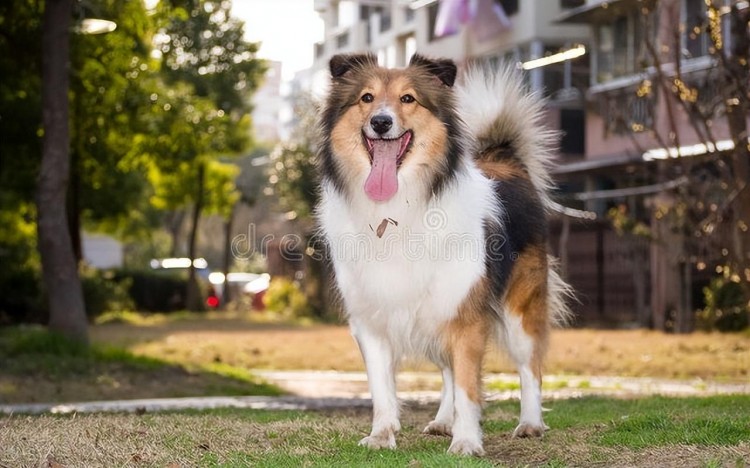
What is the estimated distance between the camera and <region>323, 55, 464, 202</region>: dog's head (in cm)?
619

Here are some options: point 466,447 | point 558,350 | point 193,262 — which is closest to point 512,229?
point 466,447

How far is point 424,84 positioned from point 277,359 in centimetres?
1191

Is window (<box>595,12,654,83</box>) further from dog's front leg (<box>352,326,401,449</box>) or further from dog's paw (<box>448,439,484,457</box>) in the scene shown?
dog's paw (<box>448,439,484,457</box>)

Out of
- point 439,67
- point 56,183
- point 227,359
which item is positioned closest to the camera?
point 439,67

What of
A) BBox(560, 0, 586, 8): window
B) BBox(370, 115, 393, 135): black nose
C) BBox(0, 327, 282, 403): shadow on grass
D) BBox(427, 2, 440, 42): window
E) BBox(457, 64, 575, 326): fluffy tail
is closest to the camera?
BBox(370, 115, 393, 135): black nose

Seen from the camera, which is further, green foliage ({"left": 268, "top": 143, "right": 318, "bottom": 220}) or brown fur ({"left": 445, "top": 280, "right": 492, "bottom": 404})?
green foliage ({"left": 268, "top": 143, "right": 318, "bottom": 220})

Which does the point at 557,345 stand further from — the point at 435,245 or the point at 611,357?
the point at 435,245

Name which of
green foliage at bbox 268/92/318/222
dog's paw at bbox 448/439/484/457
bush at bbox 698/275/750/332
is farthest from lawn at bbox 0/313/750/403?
green foliage at bbox 268/92/318/222

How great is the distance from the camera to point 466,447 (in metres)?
6.12

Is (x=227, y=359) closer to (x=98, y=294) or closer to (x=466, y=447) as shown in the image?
(x=98, y=294)

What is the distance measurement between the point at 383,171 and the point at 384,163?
0.04m

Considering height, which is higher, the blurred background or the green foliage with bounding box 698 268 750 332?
the blurred background

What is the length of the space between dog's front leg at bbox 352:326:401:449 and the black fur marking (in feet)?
2.46

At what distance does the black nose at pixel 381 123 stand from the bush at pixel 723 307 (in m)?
15.6
